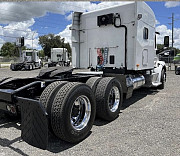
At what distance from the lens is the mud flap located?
106 inches

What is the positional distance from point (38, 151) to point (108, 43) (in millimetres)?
4367

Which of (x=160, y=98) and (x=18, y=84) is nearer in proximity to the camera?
(x=18, y=84)

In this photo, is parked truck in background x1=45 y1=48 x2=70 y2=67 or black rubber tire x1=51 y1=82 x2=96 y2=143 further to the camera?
parked truck in background x1=45 y1=48 x2=70 y2=67

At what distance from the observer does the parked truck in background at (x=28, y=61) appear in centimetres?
2420

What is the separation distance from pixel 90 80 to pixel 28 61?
2276cm

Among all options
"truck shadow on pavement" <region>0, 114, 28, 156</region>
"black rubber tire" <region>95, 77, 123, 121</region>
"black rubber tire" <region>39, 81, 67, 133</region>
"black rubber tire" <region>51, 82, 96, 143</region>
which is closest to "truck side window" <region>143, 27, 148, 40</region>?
"black rubber tire" <region>95, 77, 123, 121</region>

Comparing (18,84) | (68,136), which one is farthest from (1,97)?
(68,136)

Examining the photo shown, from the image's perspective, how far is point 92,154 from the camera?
291 cm

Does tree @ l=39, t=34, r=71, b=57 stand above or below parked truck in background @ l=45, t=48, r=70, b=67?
above

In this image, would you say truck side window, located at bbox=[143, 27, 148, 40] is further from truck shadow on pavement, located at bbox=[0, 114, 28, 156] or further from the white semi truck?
truck shadow on pavement, located at bbox=[0, 114, 28, 156]

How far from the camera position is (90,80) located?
4.61 meters

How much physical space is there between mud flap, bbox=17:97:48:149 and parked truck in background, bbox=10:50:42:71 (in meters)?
22.5

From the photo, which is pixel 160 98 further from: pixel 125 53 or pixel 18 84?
pixel 18 84

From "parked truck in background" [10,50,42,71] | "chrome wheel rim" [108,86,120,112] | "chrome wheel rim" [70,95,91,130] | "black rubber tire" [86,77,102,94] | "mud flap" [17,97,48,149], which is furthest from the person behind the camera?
"parked truck in background" [10,50,42,71]
